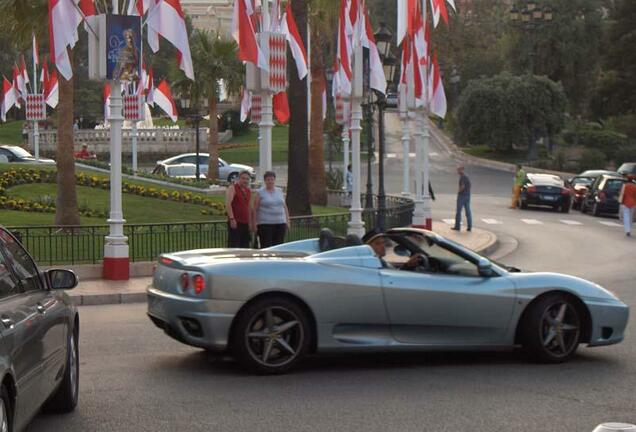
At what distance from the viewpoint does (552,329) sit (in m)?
10.5

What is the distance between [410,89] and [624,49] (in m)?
46.3

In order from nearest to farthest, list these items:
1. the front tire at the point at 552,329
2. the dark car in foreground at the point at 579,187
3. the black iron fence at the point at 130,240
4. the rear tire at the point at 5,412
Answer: the rear tire at the point at 5,412, the front tire at the point at 552,329, the black iron fence at the point at 130,240, the dark car in foreground at the point at 579,187

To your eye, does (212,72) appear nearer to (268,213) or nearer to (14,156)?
(14,156)

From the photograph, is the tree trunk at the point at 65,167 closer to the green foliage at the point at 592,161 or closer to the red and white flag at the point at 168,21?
the red and white flag at the point at 168,21

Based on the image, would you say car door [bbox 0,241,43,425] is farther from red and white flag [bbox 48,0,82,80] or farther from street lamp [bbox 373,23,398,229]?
street lamp [bbox 373,23,398,229]

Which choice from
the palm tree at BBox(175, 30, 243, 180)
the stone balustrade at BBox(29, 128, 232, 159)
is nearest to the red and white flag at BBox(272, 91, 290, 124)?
the palm tree at BBox(175, 30, 243, 180)

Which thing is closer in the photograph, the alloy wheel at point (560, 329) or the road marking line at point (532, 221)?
the alloy wheel at point (560, 329)

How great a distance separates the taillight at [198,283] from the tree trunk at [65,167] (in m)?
14.0

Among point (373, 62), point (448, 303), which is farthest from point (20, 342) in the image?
point (373, 62)

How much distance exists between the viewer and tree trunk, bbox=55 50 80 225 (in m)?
23.2

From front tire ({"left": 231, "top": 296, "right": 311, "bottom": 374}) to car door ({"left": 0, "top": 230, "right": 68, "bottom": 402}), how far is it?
6.96 ft

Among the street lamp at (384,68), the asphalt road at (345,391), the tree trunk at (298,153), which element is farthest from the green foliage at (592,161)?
the asphalt road at (345,391)

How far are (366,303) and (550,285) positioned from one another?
1823mm

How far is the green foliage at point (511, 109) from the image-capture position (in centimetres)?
6969
